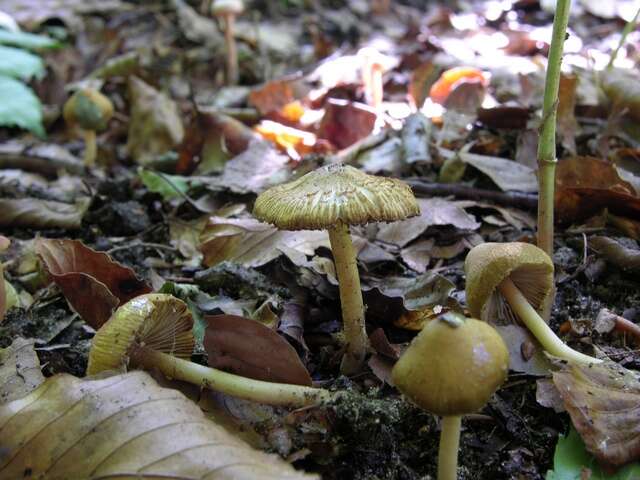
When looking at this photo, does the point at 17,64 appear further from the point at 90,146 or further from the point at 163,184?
the point at 163,184

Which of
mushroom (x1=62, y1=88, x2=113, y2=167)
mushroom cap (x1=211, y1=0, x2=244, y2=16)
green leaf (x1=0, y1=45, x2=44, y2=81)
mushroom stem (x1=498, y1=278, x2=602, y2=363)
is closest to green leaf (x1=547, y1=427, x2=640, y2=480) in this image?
mushroom stem (x1=498, y1=278, x2=602, y2=363)

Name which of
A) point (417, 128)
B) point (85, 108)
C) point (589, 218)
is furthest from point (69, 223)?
point (589, 218)

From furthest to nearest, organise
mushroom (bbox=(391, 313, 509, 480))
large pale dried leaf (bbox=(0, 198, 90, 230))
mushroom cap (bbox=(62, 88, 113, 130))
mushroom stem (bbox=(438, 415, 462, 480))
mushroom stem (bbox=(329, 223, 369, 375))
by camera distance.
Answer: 1. mushroom cap (bbox=(62, 88, 113, 130))
2. large pale dried leaf (bbox=(0, 198, 90, 230))
3. mushroom stem (bbox=(329, 223, 369, 375))
4. mushroom stem (bbox=(438, 415, 462, 480))
5. mushroom (bbox=(391, 313, 509, 480))

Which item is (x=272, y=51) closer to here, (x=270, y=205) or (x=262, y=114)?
(x=262, y=114)

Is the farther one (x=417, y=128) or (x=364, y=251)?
(x=417, y=128)

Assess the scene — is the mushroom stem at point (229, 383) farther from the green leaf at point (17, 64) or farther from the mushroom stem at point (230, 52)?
the mushroom stem at point (230, 52)

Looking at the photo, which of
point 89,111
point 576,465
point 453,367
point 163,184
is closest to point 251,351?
point 453,367

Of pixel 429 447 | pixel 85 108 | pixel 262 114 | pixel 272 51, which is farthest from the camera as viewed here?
pixel 272 51

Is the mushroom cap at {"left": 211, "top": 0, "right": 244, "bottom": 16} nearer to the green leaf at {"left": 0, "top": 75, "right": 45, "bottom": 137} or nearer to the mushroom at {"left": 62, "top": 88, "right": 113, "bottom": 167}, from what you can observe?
the mushroom at {"left": 62, "top": 88, "right": 113, "bottom": 167}
